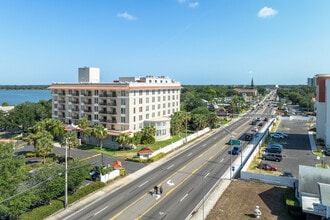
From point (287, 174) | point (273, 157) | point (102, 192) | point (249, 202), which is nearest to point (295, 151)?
point (273, 157)

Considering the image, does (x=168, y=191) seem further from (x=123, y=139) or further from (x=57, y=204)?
(x=123, y=139)

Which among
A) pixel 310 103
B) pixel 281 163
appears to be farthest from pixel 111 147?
pixel 310 103

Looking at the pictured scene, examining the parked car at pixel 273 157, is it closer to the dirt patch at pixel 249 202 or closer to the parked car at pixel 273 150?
the parked car at pixel 273 150

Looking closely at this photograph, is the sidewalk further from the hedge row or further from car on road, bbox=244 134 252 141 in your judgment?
car on road, bbox=244 134 252 141

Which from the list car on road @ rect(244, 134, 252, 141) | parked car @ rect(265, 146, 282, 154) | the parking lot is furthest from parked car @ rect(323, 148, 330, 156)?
car on road @ rect(244, 134, 252, 141)

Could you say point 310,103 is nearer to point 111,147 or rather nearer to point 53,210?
point 111,147
